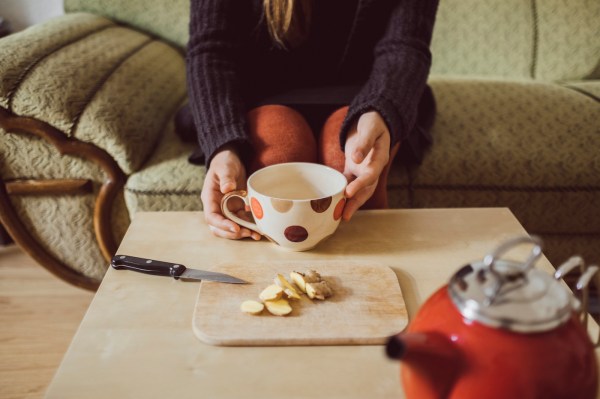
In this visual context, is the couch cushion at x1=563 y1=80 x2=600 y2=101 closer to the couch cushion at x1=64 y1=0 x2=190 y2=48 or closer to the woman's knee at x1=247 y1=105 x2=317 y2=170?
the woman's knee at x1=247 y1=105 x2=317 y2=170

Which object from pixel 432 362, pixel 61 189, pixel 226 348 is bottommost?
pixel 61 189

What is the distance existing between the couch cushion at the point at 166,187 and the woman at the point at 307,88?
43 mm

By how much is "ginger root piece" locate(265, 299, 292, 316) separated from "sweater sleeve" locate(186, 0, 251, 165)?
38cm

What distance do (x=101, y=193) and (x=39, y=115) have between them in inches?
7.4

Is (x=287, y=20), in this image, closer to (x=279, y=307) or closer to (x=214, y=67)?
(x=214, y=67)

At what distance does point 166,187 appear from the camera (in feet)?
3.09

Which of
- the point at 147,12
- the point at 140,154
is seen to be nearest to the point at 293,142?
the point at 140,154

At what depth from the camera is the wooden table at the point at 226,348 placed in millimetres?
413

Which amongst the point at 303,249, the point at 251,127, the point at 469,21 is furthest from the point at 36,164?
the point at 469,21

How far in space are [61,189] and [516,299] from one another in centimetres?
95

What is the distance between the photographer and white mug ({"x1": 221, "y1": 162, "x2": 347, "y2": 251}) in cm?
56

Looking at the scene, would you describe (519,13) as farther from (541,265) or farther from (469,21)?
(541,265)

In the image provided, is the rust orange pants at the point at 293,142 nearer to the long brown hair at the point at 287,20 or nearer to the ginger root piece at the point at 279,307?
the long brown hair at the point at 287,20

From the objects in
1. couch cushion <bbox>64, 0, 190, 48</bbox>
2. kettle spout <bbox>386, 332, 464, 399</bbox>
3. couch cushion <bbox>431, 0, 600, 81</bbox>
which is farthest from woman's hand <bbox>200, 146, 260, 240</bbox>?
couch cushion <bbox>431, 0, 600, 81</bbox>
